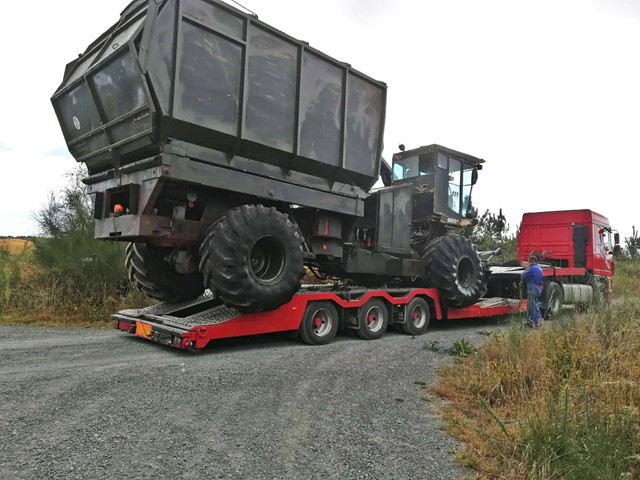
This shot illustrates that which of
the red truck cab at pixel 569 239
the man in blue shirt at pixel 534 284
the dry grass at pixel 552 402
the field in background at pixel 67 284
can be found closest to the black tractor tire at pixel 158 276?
the field in background at pixel 67 284

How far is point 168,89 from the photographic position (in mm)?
5695

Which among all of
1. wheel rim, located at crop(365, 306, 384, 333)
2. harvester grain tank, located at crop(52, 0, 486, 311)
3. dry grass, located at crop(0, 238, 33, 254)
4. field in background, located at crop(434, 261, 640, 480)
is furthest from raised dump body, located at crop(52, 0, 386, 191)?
dry grass, located at crop(0, 238, 33, 254)

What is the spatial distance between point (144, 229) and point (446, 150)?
6.88 meters

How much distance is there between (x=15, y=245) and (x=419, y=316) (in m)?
9.39

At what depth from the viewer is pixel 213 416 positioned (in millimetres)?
3748

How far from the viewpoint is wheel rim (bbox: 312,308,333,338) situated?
7309 millimetres

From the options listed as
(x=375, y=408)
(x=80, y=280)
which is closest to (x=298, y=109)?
(x=375, y=408)

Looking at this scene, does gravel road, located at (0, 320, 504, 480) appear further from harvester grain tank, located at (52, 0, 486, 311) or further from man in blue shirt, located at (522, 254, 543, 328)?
man in blue shirt, located at (522, 254, 543, 328)

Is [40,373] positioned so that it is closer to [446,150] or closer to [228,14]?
[228,14]

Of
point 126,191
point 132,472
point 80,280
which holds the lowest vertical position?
point 132,472

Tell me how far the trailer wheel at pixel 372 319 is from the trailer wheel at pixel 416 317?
0.51m

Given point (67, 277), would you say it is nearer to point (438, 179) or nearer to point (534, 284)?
point (438, 179)

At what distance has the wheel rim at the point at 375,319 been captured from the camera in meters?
Result: 8.18

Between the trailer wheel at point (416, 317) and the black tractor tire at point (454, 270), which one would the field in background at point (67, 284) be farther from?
the black tractor tire at point (454, 270)
